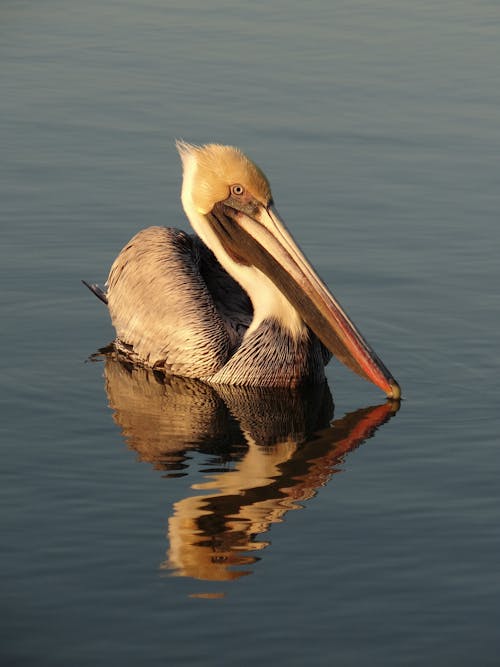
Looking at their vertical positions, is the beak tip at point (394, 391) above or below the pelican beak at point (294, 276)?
below

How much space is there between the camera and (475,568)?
6.26 m

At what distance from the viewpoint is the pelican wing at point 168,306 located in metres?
8.82

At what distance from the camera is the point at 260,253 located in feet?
28.8

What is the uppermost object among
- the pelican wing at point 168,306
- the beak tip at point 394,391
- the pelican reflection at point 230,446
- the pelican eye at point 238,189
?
the pelican eye at point 238,189

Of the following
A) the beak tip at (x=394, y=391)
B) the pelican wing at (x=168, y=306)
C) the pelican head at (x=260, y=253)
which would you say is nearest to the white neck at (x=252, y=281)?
the pelican head at (x=260, y=253)

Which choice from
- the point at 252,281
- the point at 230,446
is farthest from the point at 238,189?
the point at 230,446

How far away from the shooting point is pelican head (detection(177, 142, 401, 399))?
846 centimetres

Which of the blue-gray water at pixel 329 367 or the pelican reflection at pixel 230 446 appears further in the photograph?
the pelican reflection at pixel 230 446

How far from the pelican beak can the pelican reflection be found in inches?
9.7

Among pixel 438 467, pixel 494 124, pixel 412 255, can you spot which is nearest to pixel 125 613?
pixel 438 467

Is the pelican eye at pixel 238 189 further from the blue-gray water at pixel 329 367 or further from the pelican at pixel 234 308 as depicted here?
the blue-gray water at pixel 329 367

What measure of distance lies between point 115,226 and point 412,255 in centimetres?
201

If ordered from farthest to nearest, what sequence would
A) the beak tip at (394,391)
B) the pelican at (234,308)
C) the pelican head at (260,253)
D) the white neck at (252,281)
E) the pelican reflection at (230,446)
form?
→ the white neck at (252,281)
the pelican at (234,308)
the pelican head at (260,253)
the beak tip at (394,391)
the pelican reflection at (230,446)

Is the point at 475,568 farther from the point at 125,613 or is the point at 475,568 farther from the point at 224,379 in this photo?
the point at 224,379
